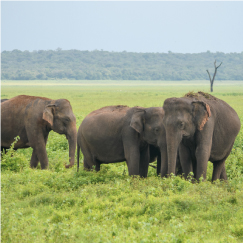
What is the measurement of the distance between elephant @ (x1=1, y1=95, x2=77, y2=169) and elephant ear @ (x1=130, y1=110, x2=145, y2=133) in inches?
79.1

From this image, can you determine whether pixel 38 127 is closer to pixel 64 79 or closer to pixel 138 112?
pixel 138 112

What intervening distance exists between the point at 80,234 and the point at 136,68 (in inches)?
6332

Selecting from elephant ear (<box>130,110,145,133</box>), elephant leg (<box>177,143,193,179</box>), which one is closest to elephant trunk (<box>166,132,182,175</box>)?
elephant leg (<box>177,143,193,179</box>)

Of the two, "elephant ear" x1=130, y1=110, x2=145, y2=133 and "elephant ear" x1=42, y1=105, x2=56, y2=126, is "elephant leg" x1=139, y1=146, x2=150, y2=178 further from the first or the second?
"elephant ear" x1=42, y1=105, x2=56, y2=126

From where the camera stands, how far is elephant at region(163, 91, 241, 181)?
782cm

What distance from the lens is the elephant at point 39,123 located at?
33.1ft

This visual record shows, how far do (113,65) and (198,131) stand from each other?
536ft

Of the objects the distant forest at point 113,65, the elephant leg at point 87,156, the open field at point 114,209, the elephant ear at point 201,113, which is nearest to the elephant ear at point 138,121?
the open field at point 114,209

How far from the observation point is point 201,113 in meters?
8.00

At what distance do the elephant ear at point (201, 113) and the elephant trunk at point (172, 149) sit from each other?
47 cm

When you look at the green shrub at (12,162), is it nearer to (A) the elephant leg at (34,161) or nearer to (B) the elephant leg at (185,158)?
(A) the elephant leg at (34,161)

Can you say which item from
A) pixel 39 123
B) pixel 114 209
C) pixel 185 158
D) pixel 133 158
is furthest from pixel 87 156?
pixel 114 209

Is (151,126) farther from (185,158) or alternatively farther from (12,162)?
(12,162)

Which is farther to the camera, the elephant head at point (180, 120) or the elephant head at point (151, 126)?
the elephant head at point (151, 126)
